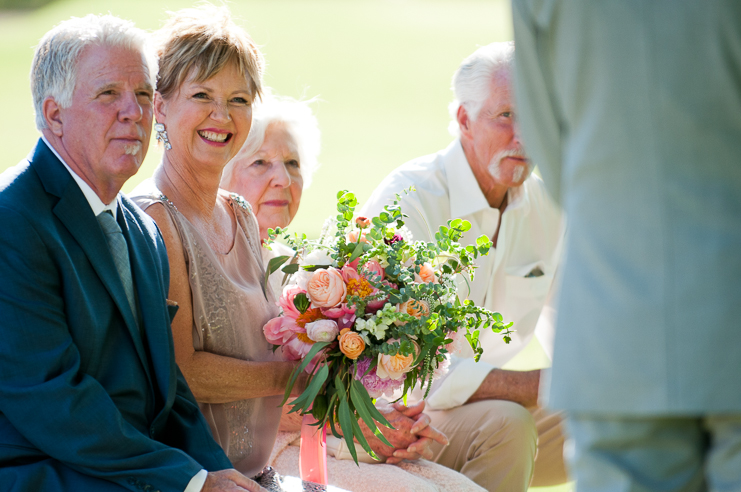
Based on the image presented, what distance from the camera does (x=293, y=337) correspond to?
8.02 feet

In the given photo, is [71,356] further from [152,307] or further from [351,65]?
[351,65]

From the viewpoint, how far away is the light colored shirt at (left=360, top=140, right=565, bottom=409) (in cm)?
364

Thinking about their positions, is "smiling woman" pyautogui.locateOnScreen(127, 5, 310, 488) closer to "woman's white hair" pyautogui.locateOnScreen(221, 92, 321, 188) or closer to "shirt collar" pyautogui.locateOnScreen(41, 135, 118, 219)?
"shirt collar" pyautogui.locateOnScreen(41, 135, 118, 219)

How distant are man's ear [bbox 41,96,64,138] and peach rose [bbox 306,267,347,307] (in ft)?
2.71

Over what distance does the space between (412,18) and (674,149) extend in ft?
167

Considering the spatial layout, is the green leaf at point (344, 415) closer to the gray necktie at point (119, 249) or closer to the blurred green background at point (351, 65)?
the gray necktie at point (119, 249)

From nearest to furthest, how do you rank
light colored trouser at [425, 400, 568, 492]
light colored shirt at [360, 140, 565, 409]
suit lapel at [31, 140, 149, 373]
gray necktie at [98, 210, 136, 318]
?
suit lapel at [31, 140, 149, 373], gray necktie at [98, 210, 136, 318], light colored trouser at [425, 400, 568, 492], light colored shirt at [360, 140, 565, 409]

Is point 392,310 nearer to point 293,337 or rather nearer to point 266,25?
point 293,337

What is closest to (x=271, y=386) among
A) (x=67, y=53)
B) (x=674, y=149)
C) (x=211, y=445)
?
(x=211, y=445)

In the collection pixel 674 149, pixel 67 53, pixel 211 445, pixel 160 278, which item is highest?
pixel 67 53

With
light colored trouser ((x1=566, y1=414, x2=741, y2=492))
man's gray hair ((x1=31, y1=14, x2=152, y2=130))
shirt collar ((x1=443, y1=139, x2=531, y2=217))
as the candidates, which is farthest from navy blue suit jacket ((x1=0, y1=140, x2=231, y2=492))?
shirt collar ((x1=443, y1=139, x2=531, y2=217))

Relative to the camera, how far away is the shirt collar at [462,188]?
3676mm

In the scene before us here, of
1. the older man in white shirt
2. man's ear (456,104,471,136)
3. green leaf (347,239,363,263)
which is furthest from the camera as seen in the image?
A: man's ear (456,104,471,136)

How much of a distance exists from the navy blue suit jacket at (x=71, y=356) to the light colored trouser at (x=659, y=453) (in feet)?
3.61
